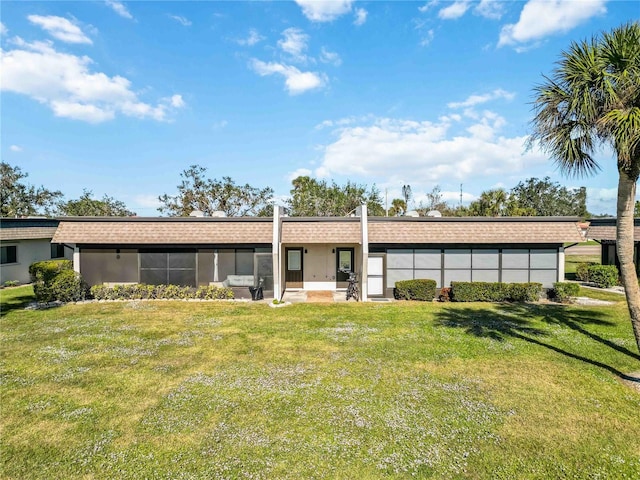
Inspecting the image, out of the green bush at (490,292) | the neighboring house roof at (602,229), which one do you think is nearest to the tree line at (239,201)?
the neighboring house roof at (602,229)

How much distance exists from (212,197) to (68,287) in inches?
914

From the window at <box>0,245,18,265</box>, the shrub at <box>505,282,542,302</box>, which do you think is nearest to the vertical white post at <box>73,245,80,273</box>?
the window at <box>0,245,18,265</box>

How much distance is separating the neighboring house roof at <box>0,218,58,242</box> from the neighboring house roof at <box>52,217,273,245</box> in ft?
18.4

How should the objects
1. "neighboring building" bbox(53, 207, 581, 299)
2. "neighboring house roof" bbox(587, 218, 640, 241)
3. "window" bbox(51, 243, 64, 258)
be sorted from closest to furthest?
"neighboring building" bbox(53, 207, 581, 299) < "neighboring house roof" bbox(587, 218, 640, 241) < "window" bbox(51, 243, 64, 258)

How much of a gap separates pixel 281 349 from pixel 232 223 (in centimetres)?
895

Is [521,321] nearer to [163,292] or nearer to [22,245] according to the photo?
[163,292]

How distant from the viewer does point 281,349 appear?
31.9ft

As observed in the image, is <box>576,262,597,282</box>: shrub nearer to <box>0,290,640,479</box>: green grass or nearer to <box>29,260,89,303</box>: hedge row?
<box>0,290,640,479</box>: green grass

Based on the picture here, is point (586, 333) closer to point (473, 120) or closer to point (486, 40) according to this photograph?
point (486, 40)

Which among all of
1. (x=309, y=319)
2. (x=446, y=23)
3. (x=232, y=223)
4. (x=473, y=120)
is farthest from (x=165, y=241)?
(x=473, y=120)

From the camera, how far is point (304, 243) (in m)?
16.9

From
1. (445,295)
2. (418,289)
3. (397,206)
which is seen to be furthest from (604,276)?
(397,206)

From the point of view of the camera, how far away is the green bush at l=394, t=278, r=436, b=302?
1616 centimetres

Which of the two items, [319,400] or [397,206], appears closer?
[319,400]
